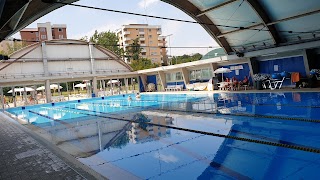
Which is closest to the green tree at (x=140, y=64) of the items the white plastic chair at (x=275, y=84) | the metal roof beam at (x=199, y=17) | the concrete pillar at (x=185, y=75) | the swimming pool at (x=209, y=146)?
the concrete pillar at (x=185, y=75)

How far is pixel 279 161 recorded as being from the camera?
16.6 ft

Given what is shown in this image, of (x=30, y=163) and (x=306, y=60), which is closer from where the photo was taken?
(x=30, y=163)

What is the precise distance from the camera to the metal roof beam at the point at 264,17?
47.9 ft

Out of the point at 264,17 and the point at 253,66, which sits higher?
the point at 264,17

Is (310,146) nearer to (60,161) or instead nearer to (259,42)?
(60,161)

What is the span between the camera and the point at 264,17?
51.4ft

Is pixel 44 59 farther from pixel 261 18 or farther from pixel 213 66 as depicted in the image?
pixel 261 18

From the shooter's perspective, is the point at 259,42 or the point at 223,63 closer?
the point at 259,42

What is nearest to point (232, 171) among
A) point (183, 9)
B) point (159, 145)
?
point (159, 145)

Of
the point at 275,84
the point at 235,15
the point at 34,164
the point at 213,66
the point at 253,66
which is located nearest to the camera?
the point at 34,164

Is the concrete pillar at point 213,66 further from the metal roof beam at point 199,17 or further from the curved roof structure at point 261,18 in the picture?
the curved roof structure at point 261,18

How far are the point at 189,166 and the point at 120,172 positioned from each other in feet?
4.58

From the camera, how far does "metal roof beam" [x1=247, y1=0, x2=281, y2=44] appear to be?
14594 millimetres

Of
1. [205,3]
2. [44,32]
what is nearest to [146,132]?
[205,3]
